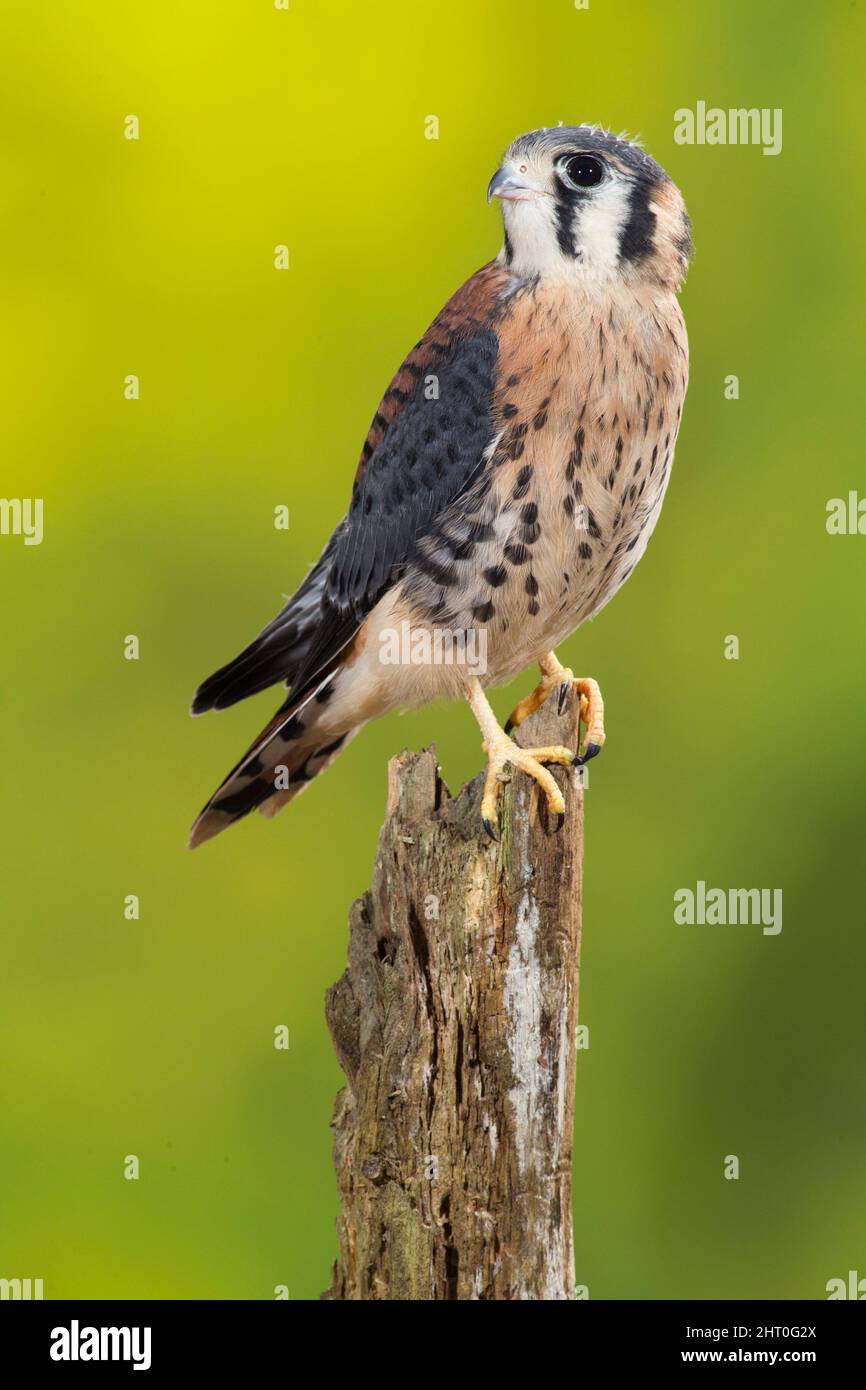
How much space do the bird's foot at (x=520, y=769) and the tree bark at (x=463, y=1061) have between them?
17mm

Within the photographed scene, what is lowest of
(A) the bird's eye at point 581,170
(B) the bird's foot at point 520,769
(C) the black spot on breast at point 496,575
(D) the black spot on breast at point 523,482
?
(B) the bird's foot at point 520,769

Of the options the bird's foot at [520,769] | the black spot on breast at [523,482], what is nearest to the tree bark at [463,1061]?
the bird's foot at [520,769]

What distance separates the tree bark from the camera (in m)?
2.51

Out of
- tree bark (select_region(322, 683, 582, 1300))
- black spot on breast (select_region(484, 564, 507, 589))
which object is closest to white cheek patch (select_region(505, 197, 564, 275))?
black spot on breast (select_region(484, 564, 507, 589))

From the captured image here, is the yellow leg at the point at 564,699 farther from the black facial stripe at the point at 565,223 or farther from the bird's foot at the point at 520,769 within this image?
the black facial stripe at the point at 565,223

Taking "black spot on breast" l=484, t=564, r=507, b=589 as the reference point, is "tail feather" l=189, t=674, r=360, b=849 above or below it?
below

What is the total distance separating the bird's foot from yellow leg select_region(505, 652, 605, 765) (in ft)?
0.31

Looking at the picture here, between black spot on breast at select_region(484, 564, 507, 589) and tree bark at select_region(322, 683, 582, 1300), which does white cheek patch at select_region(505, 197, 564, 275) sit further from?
tree bark at select_region(322, 683, 582, 1300)

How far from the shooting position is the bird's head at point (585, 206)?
2768 millimetres

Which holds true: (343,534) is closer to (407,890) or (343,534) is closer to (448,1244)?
(407,890)

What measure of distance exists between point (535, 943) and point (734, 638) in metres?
1.85

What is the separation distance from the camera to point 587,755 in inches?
113

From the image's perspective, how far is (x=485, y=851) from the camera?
8.62 ft

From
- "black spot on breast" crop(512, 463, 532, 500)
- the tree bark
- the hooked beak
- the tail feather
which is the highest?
the hooked beak
